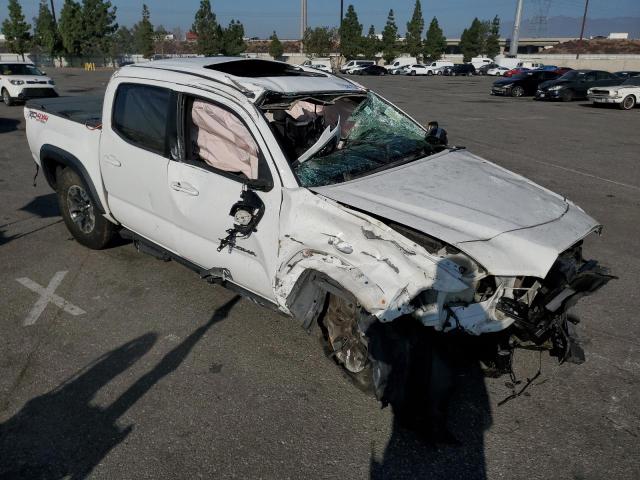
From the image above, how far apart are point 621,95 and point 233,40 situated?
5193 cm

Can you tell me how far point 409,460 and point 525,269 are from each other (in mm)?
1192

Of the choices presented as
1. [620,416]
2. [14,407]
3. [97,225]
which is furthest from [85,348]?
Result: [620,416]

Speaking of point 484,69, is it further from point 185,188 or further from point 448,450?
point 448,450

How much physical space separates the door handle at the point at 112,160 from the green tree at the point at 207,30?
60200 millimetres

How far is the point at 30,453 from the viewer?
2771 millimetres

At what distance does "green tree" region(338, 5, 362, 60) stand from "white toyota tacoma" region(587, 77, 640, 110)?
5186cm

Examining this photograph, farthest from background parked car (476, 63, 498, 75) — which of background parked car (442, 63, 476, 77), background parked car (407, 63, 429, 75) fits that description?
background parked car (407, 63, 429, 75)

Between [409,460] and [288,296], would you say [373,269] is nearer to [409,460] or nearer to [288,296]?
[288,296]

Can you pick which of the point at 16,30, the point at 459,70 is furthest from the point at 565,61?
the point at 16,30

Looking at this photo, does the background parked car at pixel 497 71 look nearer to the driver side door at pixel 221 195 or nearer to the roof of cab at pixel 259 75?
the roof of cab at pixel 259 75

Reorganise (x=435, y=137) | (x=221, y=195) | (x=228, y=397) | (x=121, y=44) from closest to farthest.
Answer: (x=228, y=397)
(x=221, y=195)
(x=435, y=137)
(x=121, y=44)

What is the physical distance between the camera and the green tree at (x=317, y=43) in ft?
237

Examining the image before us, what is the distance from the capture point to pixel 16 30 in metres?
61.4

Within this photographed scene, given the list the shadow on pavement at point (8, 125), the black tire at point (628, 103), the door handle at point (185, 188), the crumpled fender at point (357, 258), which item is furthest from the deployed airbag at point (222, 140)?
the black tire at point (628, 103)
